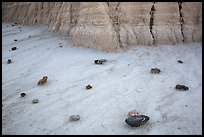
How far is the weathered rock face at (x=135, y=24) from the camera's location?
6863 millimetres

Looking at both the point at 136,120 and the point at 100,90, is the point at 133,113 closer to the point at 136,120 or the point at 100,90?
the point at 136,120

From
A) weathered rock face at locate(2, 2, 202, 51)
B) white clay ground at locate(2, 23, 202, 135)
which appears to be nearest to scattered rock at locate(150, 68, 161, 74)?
white clay ground at locate(2, 23, 202, 135)

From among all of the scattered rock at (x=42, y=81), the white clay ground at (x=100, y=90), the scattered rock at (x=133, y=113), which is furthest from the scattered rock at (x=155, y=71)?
the scattered rock at (x=42, y=81)

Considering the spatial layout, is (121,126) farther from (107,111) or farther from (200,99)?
(200,99)

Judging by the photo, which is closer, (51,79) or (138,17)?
(51,79)

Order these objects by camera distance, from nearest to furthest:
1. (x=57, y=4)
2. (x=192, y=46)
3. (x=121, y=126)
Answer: (x=121, y=126)
(x=192, y=46)
(x=57, y=4)

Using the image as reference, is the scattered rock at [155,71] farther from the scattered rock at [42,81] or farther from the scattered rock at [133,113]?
the scattered rock at [42,81]

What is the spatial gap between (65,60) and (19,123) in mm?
2327

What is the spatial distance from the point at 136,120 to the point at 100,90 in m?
1.17

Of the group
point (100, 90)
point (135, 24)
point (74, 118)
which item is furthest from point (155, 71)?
point (74, 118)

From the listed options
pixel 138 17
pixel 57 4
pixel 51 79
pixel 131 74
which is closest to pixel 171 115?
pixel 131 74

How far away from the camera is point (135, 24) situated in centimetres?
712

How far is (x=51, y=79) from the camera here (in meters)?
5.61

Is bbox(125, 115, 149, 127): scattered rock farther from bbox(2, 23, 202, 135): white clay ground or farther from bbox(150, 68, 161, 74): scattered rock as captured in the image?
bbox(150, 68, 161, 74): scattered rock
